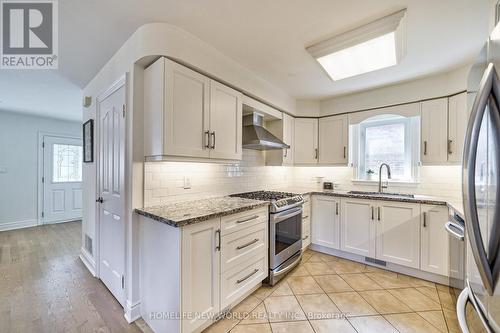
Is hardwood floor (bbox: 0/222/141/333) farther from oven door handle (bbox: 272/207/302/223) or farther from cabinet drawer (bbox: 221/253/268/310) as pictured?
oven door handle (bbox: 272/207/302/223)

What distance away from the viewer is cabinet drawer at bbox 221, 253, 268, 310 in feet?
5.80

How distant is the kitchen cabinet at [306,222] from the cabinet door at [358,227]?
46cm

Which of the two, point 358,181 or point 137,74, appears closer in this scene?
point 137,74

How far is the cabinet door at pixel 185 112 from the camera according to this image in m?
1.74

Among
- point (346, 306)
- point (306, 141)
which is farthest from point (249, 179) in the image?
point (346, 306)

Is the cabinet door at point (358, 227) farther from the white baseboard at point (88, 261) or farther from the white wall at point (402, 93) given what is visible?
the white baseboard at point (88, 261)

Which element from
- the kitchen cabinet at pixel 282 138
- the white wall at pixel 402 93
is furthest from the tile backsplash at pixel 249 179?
the white wall at pixel 402 93

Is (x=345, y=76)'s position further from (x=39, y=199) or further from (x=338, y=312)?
(x=39, y=199)

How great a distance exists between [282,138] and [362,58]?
4.93 feet

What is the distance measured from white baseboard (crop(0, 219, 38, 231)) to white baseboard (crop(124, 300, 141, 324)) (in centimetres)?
454

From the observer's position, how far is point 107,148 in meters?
2.23

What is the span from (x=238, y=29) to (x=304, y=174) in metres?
2.73

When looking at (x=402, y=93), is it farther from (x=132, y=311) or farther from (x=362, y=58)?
(x=132, y=311)

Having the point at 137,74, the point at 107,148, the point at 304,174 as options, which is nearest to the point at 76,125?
the point at 107,148
